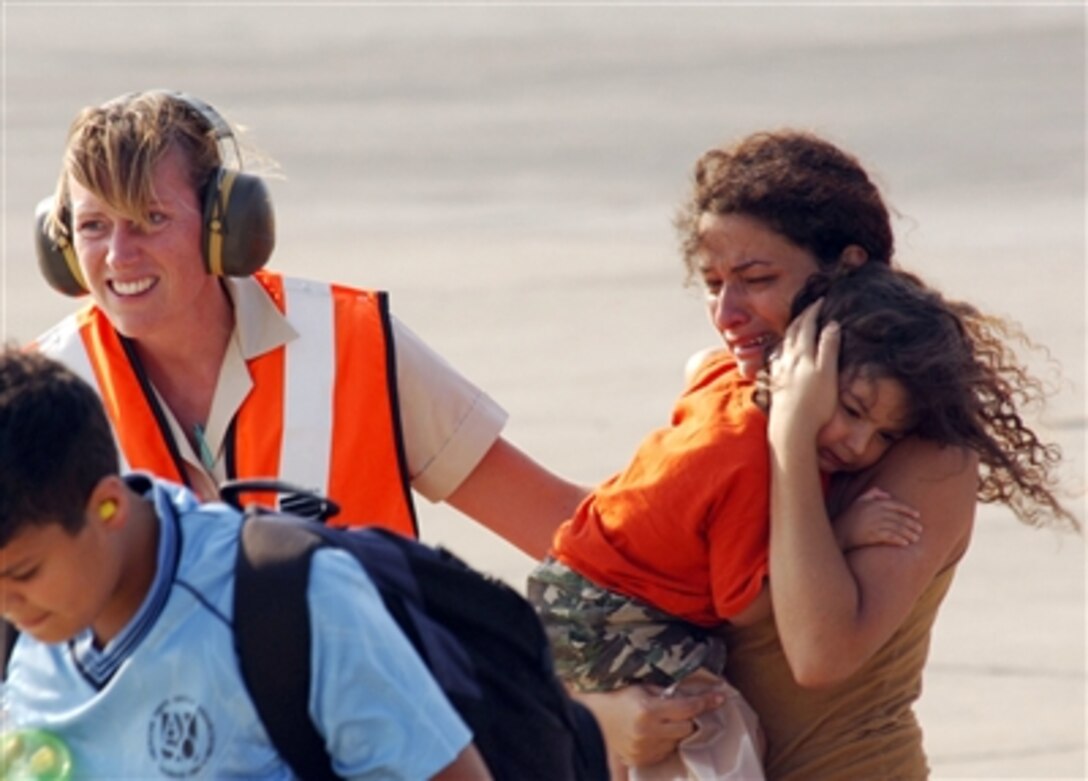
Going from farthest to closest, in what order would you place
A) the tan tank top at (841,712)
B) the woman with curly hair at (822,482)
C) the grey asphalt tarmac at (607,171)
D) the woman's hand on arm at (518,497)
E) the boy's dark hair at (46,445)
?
the grey asphalt tarmac at (607,171), the woman's hand on arm at (518,497), the tan tank top at (841,712), the woman with curly hair at (822,482), the boy's dark hair at (46,445)

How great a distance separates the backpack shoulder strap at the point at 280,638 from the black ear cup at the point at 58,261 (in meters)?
1.76

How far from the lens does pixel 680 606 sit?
12.4ft

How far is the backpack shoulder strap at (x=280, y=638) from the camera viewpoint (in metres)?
2.73

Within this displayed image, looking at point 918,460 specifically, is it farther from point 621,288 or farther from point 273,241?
point 621,288

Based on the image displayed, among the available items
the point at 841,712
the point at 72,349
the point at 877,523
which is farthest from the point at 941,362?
the point at 72,349

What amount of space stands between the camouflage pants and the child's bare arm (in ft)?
0.87

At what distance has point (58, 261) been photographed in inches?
176

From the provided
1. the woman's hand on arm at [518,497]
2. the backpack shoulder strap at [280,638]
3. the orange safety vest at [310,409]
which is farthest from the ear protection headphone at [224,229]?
the backpack shoulder strap at [280,638]

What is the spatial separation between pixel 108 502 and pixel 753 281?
1.39 m

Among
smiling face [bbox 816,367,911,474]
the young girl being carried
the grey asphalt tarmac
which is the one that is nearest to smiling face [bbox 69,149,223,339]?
the young girl being carried

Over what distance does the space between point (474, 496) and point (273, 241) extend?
2.02ft

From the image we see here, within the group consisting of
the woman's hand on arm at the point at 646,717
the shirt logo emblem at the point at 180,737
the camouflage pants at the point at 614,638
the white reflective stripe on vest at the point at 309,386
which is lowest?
the woman's hand on arm at the point at 646,717

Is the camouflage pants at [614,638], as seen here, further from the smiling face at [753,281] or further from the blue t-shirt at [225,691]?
the blue t-shirt at [225,691]

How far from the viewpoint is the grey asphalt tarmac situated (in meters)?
8.55
